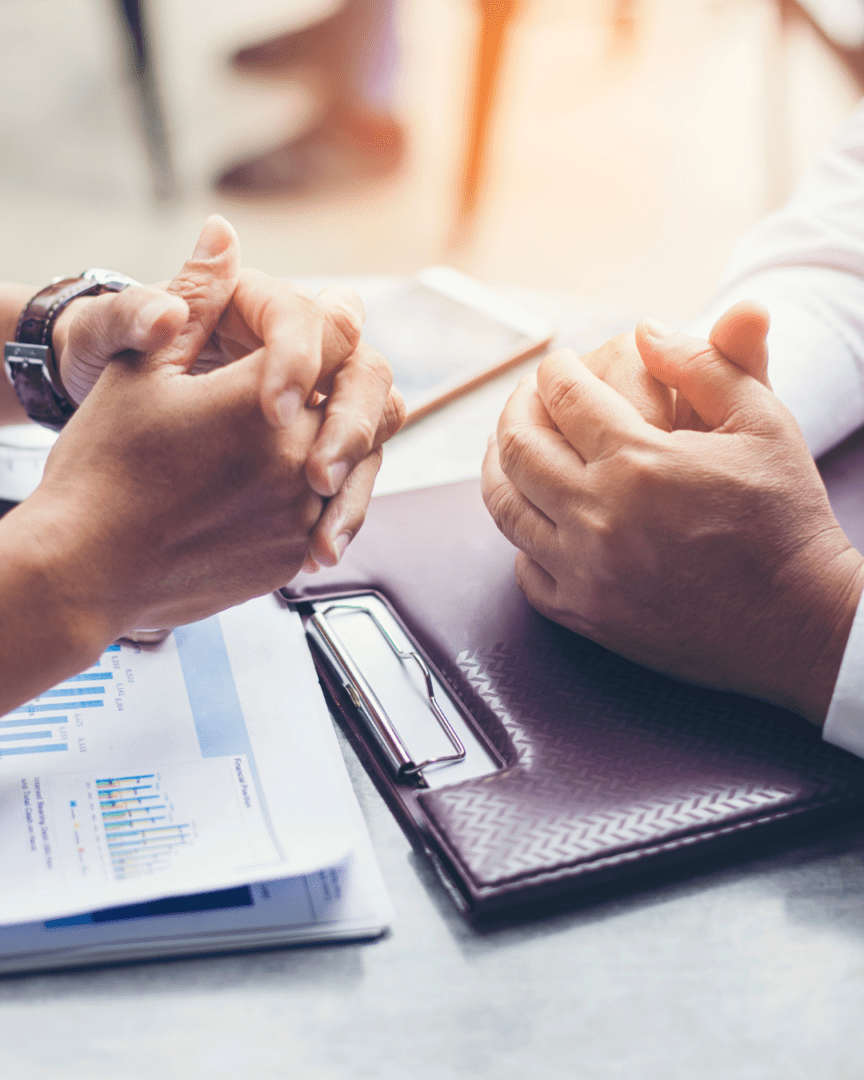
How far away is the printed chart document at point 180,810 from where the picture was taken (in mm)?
487

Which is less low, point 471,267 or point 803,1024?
point 803,1024

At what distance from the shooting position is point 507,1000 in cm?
49

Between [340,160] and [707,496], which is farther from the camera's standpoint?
[340,160]

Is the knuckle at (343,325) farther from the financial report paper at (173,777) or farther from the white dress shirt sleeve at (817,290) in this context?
the white dress shirt sleeve at (817,290)

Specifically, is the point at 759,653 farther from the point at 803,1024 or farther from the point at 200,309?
the point at 200,309

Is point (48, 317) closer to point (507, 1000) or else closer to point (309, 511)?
point (309, 511)

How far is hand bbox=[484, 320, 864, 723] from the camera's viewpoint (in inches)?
24.8

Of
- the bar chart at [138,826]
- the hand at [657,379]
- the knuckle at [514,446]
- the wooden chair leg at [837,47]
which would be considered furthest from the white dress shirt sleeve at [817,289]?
the wooden chair leg at [837,47]

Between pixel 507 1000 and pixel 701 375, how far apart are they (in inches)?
17.1

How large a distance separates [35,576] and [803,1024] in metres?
0.49

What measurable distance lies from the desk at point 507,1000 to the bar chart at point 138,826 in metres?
0.05

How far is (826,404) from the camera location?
0.87m

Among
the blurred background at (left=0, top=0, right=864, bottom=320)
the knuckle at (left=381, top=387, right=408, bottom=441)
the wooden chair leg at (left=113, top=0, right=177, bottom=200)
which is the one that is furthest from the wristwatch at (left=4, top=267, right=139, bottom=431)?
the wooden chair leg at (left=113, top=0, right=177, bottom=200)

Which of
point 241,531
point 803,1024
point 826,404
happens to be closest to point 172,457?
point 241,531
